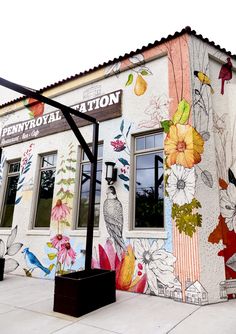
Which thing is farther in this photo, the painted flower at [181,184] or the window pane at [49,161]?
the window pane at [49,161]

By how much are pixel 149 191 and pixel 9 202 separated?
4.17 m

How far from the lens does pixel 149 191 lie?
15.2 feet

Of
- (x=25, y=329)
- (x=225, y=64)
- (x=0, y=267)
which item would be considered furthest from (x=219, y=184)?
(x=0, y=267)

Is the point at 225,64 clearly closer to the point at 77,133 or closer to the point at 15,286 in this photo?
the point at 77,133

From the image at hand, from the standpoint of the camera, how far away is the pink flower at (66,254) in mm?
5090

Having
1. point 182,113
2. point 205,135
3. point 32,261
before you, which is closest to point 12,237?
point 32,261

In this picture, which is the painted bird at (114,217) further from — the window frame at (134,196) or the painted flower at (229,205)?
the painted flower at (229,205)

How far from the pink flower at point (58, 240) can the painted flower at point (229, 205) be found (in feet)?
10.2

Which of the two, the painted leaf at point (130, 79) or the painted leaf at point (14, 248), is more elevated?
the painted leaf at point (130, 79)

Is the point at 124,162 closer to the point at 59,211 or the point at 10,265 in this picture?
the point at 59,211

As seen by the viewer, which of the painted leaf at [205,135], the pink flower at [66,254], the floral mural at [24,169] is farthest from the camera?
the floral mural at [24,169]

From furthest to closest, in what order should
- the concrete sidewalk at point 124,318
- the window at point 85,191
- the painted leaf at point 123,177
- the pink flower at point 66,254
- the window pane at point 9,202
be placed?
the window pane at point 9,202
the window at point 85,191
the pink flower at point 66,254
the painted leaf at point 123,177
the concrete sidewalk at point 124,318

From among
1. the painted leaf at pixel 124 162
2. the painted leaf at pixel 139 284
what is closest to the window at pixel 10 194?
the painted leaf at pixel 124 162

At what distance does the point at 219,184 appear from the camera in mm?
4270
